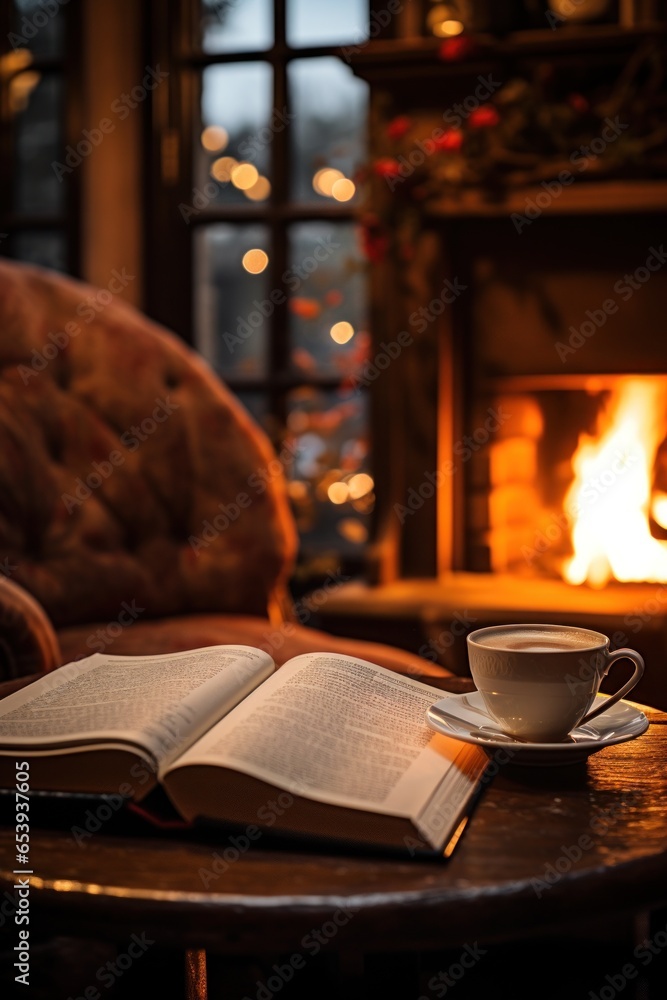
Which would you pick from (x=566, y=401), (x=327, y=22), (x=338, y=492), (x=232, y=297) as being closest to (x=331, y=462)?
(x=338, y=492)

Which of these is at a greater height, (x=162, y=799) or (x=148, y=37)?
(x=148, y=37)

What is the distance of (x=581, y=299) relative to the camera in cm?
225

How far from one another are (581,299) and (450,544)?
23.2 inches

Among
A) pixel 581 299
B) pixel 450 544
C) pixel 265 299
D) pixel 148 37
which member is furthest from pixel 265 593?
pixel 148 37

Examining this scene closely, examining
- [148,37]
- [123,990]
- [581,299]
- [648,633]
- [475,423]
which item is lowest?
[123,990]

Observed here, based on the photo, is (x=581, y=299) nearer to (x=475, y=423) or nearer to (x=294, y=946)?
(x=475, y=423)

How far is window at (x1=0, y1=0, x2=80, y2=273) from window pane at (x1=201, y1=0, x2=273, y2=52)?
0.35 meters

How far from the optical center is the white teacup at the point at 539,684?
0.78m

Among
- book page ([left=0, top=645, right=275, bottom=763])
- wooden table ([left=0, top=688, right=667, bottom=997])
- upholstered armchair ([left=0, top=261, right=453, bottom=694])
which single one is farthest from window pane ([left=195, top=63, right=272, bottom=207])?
wooden table ([left=0, top=688, right=667, bottom=997])

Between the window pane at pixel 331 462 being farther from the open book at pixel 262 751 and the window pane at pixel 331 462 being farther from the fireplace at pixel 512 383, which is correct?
the open book at pixel 262 751

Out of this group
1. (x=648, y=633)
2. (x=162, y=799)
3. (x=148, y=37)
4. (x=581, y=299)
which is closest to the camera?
(x=162, y=799)

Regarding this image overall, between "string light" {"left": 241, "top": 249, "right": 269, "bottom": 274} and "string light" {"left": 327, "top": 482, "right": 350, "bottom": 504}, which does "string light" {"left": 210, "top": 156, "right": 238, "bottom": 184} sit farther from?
"string light" {"left": 327, "top": 482, "right": 350, "bottom": 504}

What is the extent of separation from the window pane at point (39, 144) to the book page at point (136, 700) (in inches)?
87.3

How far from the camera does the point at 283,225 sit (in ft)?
9.16
